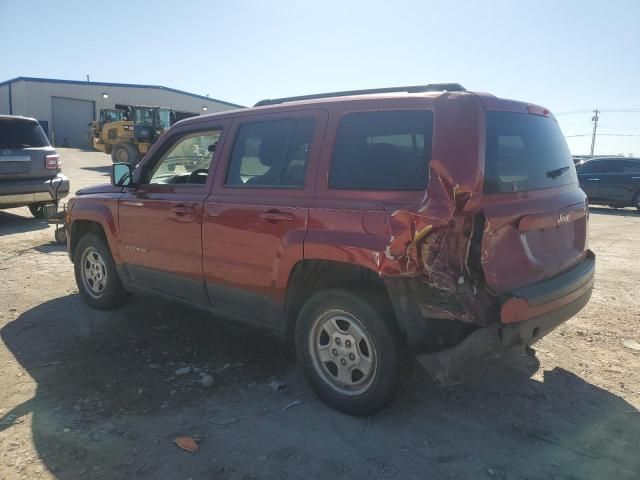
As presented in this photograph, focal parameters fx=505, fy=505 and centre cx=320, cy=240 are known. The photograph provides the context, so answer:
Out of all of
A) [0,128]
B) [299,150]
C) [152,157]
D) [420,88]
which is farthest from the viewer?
[0,128]

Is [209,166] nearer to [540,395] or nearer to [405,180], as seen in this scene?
[405,180]

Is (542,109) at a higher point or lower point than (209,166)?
higher

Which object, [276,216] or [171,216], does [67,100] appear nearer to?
[171,216]

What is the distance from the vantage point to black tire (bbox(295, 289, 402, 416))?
9.59 feet

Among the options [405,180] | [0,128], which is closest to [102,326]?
[405,180]

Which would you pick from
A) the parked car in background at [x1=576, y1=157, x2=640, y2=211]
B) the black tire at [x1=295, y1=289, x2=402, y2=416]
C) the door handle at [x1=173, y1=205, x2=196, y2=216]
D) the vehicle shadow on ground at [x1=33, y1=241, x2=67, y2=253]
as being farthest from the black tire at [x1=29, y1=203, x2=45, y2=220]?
the parked car in background at [x1=576, y1=157, x2=640, y2=211]

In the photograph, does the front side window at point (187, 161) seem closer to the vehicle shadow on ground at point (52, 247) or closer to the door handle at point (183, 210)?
the door handle at point (183, 210)

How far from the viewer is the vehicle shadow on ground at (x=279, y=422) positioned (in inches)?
106

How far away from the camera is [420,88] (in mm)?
3170

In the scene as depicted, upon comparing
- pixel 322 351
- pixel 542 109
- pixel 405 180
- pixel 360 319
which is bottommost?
pixel 322 351

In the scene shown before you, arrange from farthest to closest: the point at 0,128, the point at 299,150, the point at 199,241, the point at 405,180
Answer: the point at 0,128
the point at 199,241
the point at 299,150
the point at 405,180

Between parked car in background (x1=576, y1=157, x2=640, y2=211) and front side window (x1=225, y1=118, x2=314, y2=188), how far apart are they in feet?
45.2

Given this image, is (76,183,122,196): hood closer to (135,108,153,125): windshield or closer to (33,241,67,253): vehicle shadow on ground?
A: (33,241,67,253): vehicle shadow on ground

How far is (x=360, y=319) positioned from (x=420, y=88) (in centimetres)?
148
